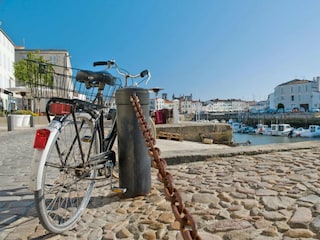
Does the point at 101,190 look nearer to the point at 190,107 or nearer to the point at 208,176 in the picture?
the point at 208,176

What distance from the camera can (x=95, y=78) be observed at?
9.25ft

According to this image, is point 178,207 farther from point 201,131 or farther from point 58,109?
point 201,131

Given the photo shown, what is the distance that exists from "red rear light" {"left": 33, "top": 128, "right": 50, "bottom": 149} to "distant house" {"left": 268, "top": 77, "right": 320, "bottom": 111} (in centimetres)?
8384

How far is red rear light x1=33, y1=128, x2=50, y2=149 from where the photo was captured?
193cm

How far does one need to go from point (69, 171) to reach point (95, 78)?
103 cm

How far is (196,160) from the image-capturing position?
490 cm

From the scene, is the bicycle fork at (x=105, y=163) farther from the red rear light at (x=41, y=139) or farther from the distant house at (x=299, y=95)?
the distant house at (x=299, y=95)

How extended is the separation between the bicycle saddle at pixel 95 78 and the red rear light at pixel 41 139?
97 centimetres

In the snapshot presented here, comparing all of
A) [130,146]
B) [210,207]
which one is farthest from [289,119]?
[130,146]

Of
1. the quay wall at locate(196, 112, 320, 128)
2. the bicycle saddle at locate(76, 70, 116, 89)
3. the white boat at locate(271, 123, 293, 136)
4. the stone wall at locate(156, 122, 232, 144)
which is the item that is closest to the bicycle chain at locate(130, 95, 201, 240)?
the bicycle saddle at locate(76, 70, 116, 89)

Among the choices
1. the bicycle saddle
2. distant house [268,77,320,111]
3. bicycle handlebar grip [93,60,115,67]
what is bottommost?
the bicycle saddle

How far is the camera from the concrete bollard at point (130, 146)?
A: 9.60 feet

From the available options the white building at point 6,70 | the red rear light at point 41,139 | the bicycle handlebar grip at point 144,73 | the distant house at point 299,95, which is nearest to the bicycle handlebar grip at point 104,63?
the bicycle handlebar grip at point 144,73

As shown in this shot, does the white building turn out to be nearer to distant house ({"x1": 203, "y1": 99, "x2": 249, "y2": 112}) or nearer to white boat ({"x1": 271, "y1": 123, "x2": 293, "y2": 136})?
white boat ({"x1": 271, "y1": 123, "x2": 293, "y2": 136})
